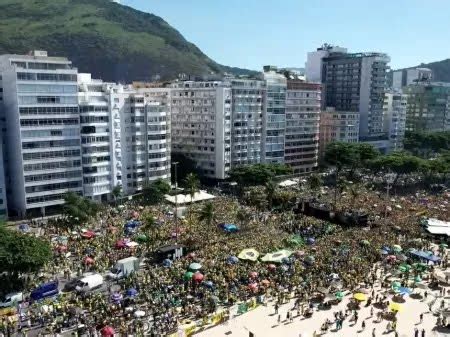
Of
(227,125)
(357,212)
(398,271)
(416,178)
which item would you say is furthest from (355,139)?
(398,271)

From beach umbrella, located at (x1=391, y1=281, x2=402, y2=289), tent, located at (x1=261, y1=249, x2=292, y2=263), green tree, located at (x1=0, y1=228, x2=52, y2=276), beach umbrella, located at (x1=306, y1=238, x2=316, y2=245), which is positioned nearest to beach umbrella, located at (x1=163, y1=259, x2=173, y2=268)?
tent, located at (x1=261, y1=249, x2=292, y2=263)

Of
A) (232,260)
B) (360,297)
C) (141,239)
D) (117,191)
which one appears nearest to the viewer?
(360,297)

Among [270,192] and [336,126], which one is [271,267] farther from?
[336,126]

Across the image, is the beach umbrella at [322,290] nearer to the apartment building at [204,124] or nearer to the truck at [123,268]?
the truck at [123,268]

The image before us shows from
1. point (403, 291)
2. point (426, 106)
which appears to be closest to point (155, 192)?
point (403, 291)

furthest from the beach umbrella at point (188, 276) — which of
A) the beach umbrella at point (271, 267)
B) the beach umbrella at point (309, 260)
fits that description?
the beach umbrella at point (309, 260)

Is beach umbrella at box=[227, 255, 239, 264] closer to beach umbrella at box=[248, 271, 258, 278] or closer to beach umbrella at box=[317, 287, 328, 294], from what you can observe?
beach umbrella at box=[248, 271, 258, 278]
